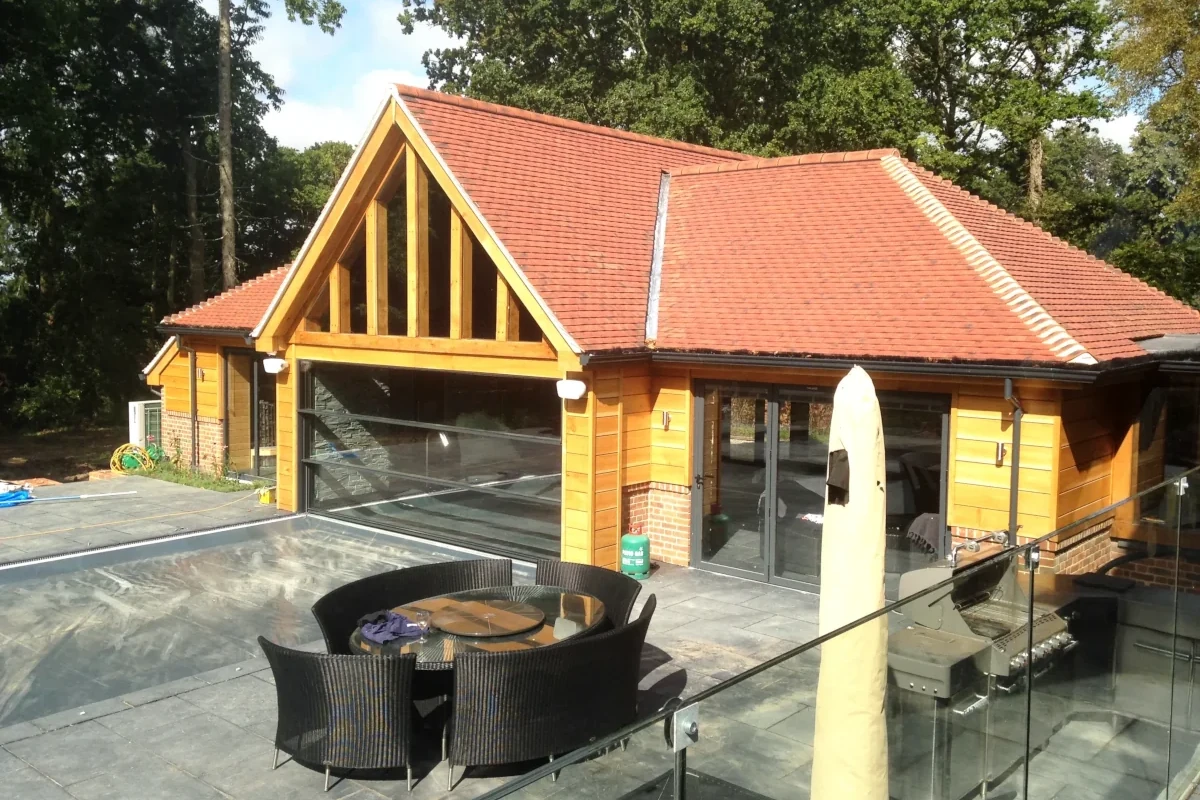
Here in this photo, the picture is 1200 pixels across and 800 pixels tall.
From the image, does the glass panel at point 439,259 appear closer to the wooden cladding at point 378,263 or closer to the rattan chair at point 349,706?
the wooden cladding at point 378,263

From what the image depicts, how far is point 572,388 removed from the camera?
444 inches

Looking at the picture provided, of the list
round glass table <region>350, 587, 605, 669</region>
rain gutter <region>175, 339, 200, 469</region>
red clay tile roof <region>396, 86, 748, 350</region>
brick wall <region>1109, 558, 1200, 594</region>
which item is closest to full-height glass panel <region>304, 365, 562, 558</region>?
red clay tile roof <region>396, 86, 748, 350</region>

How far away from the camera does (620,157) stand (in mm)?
15531

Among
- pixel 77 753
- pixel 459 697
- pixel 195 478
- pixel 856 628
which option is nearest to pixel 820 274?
pixel 459 697

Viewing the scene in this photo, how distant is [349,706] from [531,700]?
3.76ft

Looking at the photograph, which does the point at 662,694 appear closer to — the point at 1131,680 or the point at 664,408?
the point at 1131,680

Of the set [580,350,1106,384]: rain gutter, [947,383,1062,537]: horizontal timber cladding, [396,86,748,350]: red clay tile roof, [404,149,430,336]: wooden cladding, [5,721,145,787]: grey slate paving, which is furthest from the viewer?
[404,149,430,336]: wooden cladding

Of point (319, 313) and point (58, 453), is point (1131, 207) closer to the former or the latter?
point (319, 313)

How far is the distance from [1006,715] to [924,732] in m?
A: 0.77

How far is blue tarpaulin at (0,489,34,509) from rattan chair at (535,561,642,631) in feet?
38.0

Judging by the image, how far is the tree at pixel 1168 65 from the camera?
20.3 meters

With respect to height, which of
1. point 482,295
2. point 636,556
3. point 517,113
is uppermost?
point 517,113

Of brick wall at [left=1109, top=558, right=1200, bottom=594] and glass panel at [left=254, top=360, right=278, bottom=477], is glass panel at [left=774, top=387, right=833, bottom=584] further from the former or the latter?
glass panel at [left=254, top=360, right=278, bottom=477]

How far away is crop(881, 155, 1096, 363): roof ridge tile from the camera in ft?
31.4
